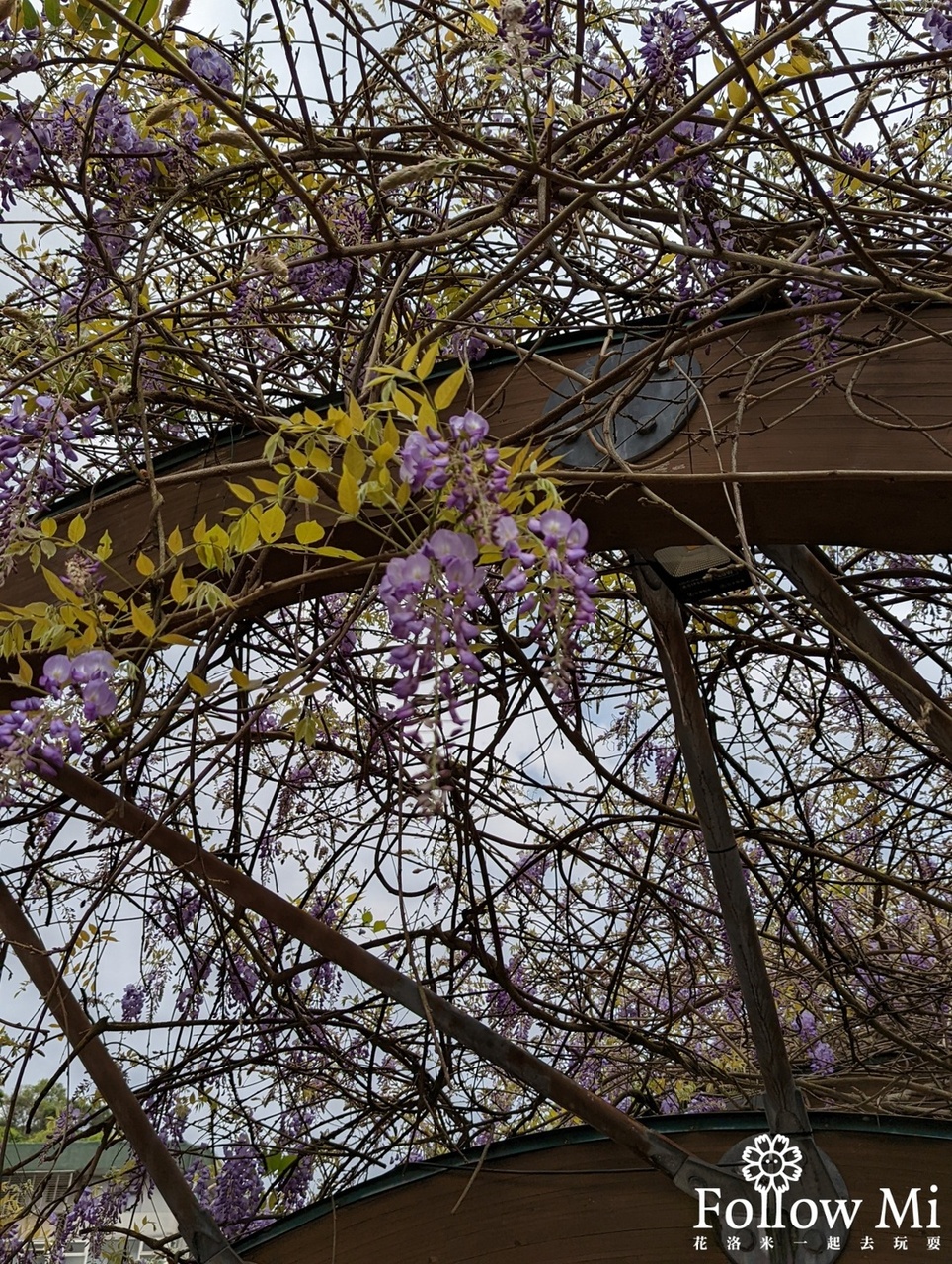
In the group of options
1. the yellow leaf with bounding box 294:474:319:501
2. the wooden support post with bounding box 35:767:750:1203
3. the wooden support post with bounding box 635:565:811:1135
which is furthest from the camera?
the wooden support post with bounding box 635:565:811:1135

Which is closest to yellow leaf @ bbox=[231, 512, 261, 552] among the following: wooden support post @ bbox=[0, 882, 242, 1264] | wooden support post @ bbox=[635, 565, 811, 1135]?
wooden support post @ bbox=[635, 565, 811, 1135]

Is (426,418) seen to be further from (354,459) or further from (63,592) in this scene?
(63,592)

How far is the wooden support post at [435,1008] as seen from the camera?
4.66ft

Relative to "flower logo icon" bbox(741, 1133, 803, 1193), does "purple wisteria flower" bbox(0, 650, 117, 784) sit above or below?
above

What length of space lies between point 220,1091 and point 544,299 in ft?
5.31

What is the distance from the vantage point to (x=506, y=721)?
5.43 ft

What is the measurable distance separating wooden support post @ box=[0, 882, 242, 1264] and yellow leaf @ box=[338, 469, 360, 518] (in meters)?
1.02

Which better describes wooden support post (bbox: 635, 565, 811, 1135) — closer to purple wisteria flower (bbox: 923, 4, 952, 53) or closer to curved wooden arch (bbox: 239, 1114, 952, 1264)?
curved wooden arch (bbox: 239, 1114, 952, 1264)

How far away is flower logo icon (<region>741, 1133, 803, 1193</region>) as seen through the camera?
64.4 inches

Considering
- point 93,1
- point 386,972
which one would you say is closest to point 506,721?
point 386,972

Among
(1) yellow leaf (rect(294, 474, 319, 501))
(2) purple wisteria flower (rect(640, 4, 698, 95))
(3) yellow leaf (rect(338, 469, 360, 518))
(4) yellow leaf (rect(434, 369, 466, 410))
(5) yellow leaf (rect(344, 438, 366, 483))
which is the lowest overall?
(3) yellow leaf (rect(338, 469, 360, 518))

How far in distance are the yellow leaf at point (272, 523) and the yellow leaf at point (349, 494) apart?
0.11 meters

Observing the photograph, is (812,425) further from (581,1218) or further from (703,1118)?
(581,1218)

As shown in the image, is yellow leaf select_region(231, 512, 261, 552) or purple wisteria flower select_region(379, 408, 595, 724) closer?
purple wisteria flower select_region(379, 408, 595, 724)
